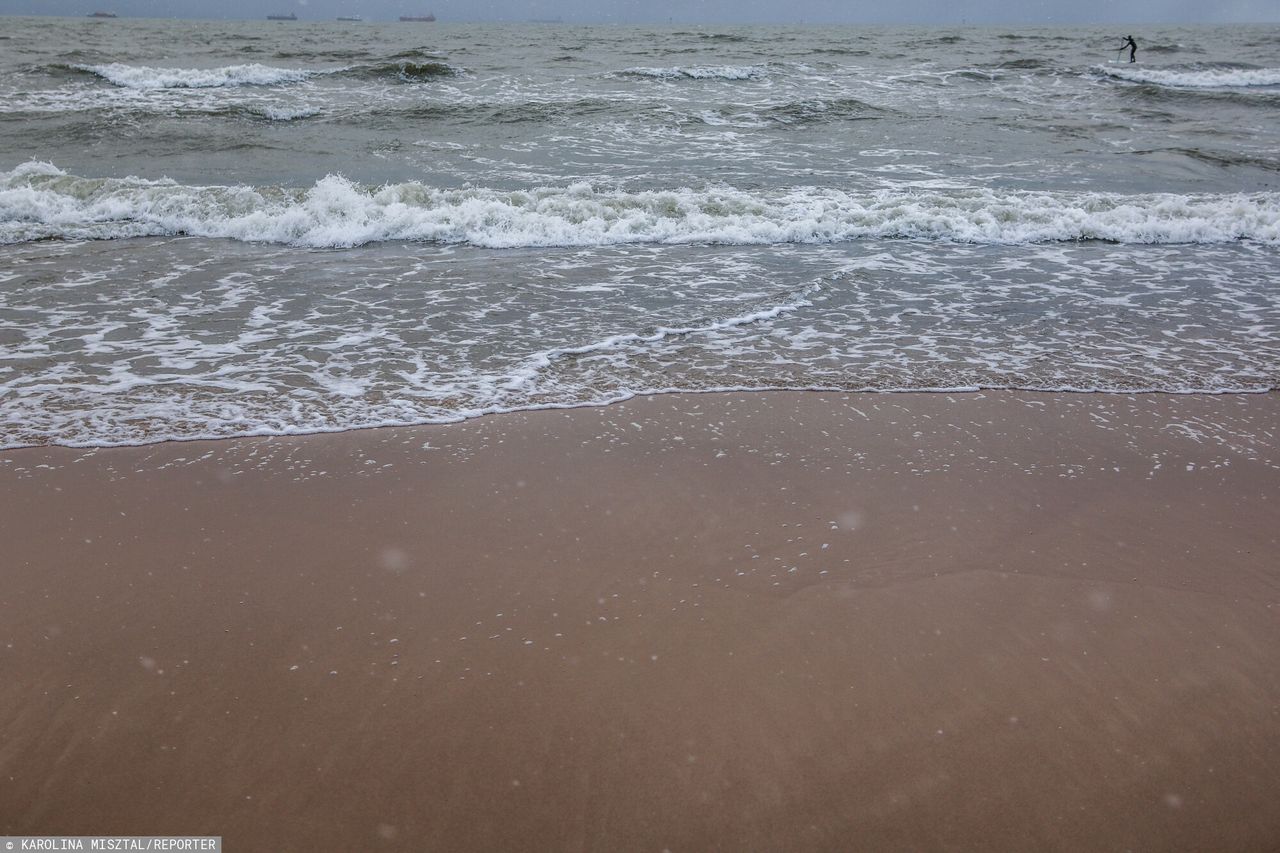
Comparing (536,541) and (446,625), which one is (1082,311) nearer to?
(536,541)

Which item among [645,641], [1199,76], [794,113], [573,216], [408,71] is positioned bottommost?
[645,641]

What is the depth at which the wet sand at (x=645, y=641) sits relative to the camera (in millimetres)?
2158

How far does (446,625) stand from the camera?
2.79m

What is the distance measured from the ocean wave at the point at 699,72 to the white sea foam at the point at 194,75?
8968 mm

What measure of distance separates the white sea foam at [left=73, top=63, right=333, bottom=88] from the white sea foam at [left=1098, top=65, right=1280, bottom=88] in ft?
77.2

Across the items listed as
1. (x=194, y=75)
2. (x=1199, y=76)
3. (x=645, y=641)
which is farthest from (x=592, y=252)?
(x=1199, y=76)

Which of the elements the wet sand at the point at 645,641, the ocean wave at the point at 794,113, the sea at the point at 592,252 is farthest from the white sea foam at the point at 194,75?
the wet sand at the point at 645,641

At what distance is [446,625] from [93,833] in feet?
3.53

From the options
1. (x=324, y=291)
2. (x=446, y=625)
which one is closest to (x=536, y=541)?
(x=446, y=625)

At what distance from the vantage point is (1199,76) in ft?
82.5

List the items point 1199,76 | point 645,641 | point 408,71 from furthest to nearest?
point 1199,76
point 408,71
point 645,641

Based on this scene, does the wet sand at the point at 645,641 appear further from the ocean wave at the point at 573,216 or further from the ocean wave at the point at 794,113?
the ocean wave at the point at 794,113

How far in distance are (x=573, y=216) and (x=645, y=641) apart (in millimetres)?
7129

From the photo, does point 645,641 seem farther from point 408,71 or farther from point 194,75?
point 194,75
